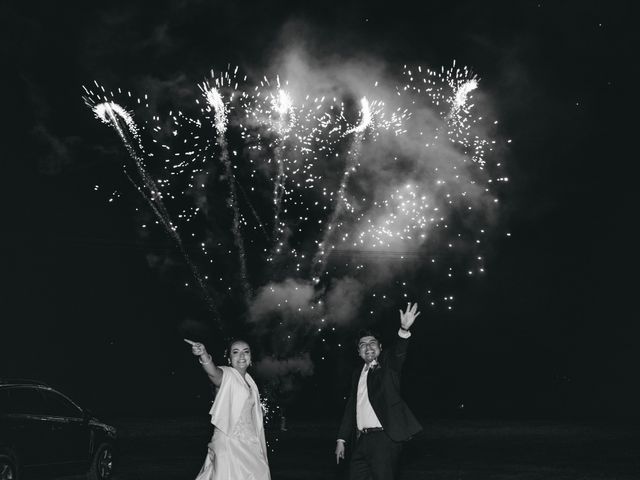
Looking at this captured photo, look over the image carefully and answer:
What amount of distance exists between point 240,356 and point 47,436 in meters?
5.03

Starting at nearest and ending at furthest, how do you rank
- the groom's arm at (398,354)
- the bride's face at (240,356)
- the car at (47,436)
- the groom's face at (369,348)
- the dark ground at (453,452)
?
1. the bride's face at (240,356)
2. the groom's arm at (398,354)
3. the groom's face at (369,348)
4. the car at (47,436)
5. the dark ground at (453,452)

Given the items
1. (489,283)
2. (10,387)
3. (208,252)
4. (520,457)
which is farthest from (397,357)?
(489,283)

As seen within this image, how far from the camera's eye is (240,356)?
21.3 feet

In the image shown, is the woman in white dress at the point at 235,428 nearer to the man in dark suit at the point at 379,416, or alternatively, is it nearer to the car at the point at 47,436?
the man in dark suit at the point at 379,416

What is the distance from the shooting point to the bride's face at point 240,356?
21.3ft

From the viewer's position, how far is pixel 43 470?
10.1 meters

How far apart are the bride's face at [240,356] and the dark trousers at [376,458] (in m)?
1.22

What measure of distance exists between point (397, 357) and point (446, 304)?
27887 millimetres

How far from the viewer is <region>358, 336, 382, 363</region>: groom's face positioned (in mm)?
6922

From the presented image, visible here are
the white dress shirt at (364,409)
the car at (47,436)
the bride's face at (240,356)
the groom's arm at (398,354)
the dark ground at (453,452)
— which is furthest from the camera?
the dark ground at (453,452)

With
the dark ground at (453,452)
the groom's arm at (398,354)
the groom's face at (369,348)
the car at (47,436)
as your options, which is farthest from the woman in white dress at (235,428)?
the dark ground at (453,452)

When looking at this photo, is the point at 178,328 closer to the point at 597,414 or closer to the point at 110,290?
the point at 110,290

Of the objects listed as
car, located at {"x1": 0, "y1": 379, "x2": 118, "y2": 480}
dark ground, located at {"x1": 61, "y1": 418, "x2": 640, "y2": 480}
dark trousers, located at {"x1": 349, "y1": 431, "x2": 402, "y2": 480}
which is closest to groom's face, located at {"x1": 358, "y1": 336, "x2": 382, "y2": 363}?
dark trousers, located at {"x1": 349, "y1": 431, "x2": 402, "y2": 480}

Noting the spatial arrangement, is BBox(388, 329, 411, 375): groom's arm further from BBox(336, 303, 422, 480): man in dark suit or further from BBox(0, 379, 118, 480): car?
BBox(0, 379, 118, 480): car
